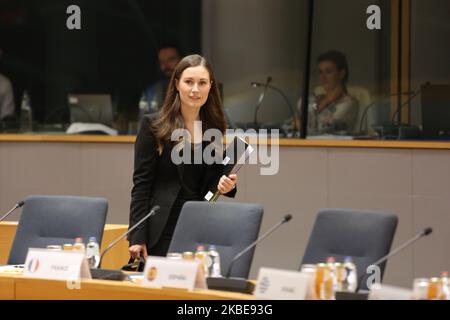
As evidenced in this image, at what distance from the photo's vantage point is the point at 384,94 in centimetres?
812

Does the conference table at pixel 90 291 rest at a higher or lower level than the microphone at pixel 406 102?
lower

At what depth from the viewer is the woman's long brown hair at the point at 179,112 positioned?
15.1 feet

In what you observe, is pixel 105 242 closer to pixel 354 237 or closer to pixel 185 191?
pixel 185 191

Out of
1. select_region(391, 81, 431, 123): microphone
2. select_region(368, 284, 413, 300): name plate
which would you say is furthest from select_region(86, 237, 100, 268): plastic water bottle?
select_region(391, 81, 431, 123): microphone

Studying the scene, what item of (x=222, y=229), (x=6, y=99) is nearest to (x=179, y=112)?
(x=222, y=229)

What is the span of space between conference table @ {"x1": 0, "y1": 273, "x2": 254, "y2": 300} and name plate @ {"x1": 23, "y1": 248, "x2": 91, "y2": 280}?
0.09ft

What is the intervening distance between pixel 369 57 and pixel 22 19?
10.4 feet

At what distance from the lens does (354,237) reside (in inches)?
159

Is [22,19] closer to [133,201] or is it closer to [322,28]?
[322,28]

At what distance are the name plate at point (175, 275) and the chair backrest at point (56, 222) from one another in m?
1.06

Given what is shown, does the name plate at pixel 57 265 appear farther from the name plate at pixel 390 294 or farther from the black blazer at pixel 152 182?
the name plate at pixel 390 294

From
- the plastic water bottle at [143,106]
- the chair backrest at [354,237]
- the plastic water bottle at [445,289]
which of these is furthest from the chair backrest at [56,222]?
the plastic water bottle at [143,106]

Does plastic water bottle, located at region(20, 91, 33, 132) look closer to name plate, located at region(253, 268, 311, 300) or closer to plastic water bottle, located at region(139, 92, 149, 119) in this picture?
plastic water bottle, located at region(139, 92, 149, 119)

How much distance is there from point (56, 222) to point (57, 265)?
101 cm
